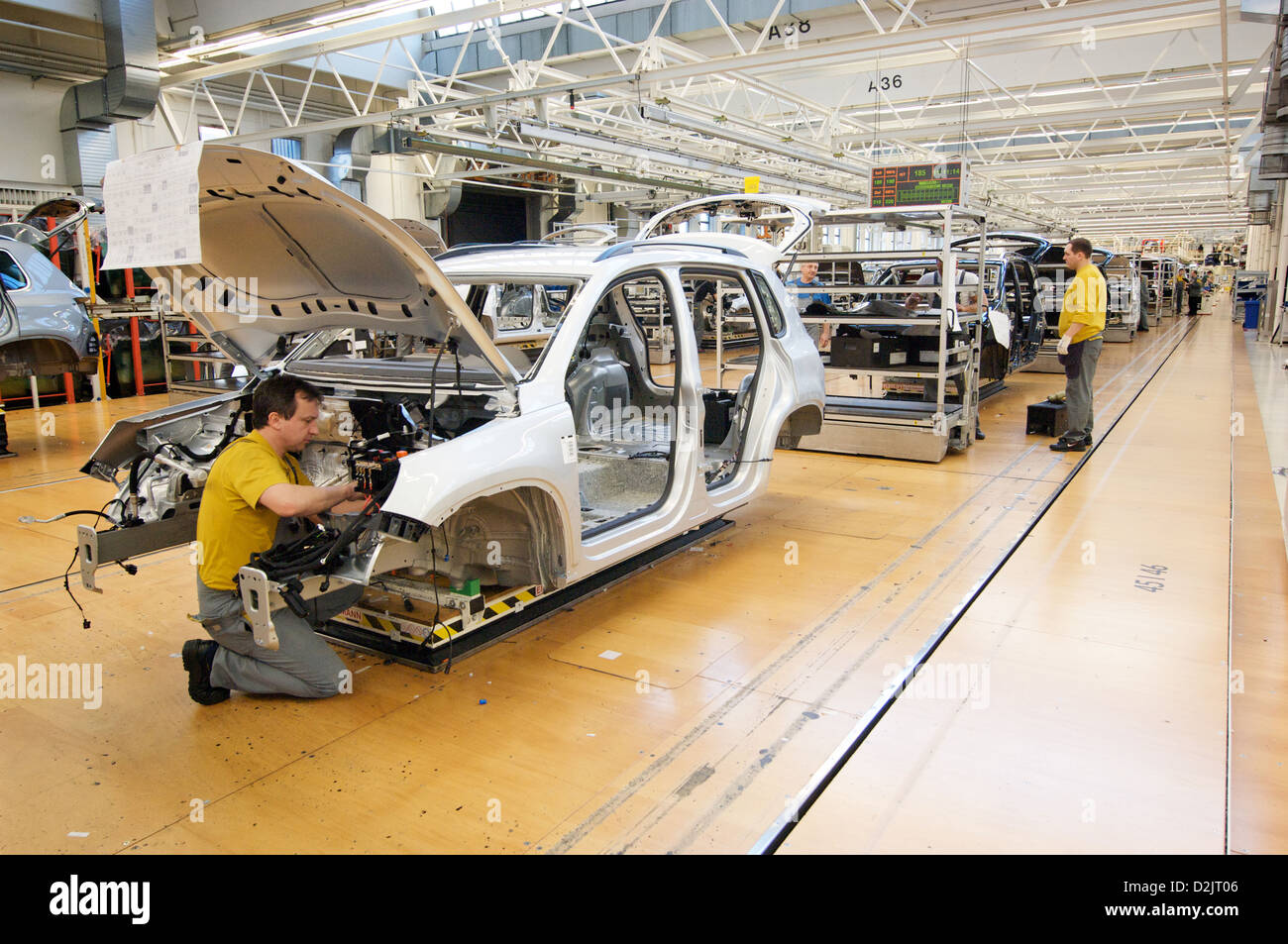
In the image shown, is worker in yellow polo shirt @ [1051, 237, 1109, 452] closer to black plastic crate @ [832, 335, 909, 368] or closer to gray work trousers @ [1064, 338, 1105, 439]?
gray work trousers @ [1064, 338, 1105, 439]

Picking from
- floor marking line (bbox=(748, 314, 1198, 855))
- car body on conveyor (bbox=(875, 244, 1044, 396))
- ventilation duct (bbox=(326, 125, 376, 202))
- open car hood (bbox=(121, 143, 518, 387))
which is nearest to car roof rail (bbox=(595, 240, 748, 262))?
open car hood (bbox=(121, 143, 518, 387))

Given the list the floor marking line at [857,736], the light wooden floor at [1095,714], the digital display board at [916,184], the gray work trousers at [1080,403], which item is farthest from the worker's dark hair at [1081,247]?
the floor marking line at [857,736]

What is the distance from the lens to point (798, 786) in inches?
106

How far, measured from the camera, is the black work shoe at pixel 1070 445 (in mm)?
7762

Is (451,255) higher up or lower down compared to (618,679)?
higher up

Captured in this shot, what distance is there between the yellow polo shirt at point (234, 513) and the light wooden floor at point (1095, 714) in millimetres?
2137

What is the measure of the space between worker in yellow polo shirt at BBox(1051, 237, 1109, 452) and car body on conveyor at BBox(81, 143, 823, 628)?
13.1 feet

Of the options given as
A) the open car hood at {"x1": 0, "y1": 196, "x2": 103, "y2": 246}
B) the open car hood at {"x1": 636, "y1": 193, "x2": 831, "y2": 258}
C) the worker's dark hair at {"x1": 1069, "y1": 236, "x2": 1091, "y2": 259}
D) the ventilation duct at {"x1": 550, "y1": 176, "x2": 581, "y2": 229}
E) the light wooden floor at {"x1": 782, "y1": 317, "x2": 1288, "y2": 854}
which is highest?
the ventilation duct at {"x1": 550, "y1": 176, "x2": 581, "y2": 229}

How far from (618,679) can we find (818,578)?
1.56 metres

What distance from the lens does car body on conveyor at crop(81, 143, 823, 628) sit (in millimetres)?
3020

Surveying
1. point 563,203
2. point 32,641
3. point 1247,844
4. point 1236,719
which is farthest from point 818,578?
point 563,203

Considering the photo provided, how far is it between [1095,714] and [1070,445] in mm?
5229
